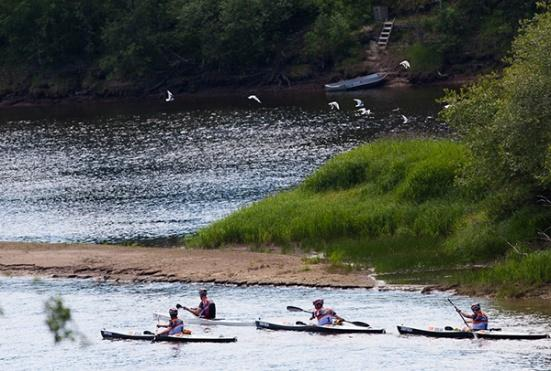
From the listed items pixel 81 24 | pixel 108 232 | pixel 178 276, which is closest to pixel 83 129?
pixel 81 24

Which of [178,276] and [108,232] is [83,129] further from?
[178,276]

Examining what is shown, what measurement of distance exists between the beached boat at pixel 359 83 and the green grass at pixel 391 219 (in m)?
56.0

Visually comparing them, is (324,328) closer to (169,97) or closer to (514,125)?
(514,125)

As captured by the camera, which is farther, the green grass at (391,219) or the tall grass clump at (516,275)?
the green grass at (391,219)

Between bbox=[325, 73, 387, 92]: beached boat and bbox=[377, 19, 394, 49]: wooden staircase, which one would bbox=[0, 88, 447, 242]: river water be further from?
bbox=[377, 19, 394, 49]: wooden staircase

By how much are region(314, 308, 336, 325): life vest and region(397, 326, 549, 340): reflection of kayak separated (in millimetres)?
2954

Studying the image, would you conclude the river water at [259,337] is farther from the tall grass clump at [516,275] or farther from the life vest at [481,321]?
the tall grass clump at [516,275]

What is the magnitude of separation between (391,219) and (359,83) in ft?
215

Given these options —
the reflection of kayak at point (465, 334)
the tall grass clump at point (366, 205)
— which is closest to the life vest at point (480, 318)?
the reflection of kayak at point (465, 334)

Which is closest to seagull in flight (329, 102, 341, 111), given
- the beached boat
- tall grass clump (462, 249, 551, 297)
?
the beached boat

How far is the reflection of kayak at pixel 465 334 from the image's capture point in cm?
4938

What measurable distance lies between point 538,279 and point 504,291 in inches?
56.2

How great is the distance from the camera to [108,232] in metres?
74.3

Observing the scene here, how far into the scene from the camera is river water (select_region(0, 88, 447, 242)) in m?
77.8
